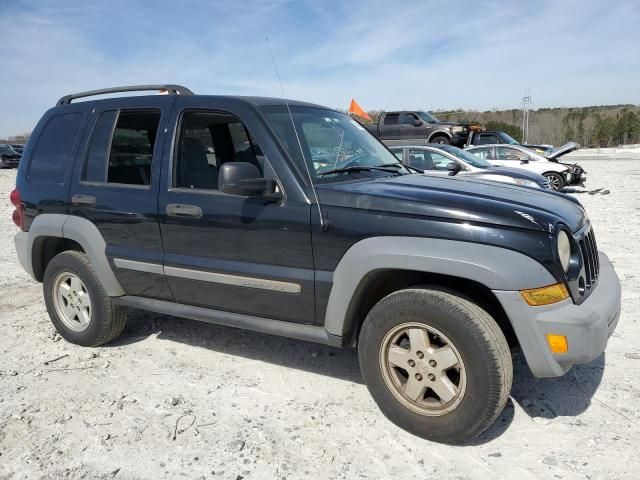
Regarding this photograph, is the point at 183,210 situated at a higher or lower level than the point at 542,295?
higher

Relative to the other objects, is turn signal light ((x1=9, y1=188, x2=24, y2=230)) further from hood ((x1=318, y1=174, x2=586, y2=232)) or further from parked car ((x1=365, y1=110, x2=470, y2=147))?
parked car ((x1=365, y1=110, x2=470, y2=147))

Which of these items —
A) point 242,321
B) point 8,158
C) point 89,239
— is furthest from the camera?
point 8,158

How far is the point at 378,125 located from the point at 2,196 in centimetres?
1294

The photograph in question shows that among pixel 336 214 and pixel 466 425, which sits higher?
pixel 336 214

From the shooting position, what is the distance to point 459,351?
2.70 meters

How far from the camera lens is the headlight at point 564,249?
2646mm

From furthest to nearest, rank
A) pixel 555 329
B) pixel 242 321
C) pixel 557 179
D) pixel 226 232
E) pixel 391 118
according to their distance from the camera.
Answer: pixel 391 118
pixel 557 179
pixel 242 321
pixel 226 232
pixel 555 329

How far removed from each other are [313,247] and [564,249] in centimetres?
133

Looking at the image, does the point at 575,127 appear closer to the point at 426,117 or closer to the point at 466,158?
the point at 426,117

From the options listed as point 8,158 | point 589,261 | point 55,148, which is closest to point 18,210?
point 55,148

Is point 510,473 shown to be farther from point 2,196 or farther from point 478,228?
point 2,196

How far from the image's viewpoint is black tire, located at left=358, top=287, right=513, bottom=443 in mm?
2637

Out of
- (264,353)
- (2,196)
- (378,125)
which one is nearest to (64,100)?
(264,353)

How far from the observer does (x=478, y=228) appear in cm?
263
